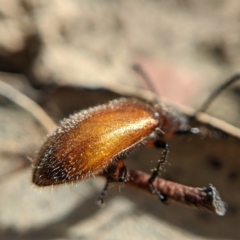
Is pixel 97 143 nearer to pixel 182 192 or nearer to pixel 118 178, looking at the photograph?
pixel 118 178

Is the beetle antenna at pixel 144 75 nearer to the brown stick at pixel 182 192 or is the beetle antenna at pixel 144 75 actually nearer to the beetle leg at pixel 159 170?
the beetle leg at pixel 159 170

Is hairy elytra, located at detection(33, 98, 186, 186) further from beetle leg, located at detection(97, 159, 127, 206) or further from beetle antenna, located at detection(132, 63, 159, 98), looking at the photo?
beetle antenna, located at detection(132, 63, 159, 98)

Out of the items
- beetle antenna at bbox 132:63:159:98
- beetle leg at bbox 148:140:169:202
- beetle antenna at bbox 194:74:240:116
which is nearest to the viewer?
beetle leg at bbox 148:140:169:202

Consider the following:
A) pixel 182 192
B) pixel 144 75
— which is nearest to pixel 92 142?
pixel 182 192

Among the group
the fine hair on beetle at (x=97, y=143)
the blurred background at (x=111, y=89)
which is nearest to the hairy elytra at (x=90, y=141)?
the fine hair on beetle at (x=97, y=143)

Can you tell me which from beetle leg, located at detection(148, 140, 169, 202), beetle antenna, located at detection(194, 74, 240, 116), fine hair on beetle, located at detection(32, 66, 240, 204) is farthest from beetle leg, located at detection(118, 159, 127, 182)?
beetle antenna, located at detection(194, 74, 240, 116)

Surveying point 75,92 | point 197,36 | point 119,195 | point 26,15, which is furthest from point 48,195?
point 197,36
